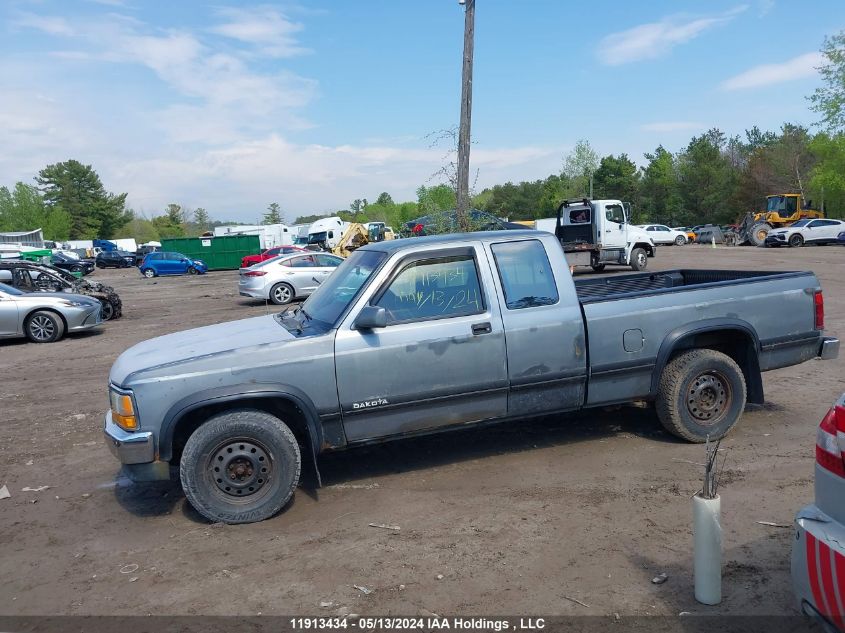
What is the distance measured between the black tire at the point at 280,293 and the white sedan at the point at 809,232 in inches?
1160

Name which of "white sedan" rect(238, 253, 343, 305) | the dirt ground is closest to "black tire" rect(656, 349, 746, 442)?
the dirt ground

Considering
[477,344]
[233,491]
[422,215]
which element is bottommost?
[233,491]

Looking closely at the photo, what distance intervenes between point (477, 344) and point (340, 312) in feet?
3.44

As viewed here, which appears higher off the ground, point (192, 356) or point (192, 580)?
point (192, 356)

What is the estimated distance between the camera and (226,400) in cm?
444

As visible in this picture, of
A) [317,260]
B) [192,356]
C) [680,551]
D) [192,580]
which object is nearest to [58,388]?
[192,356]

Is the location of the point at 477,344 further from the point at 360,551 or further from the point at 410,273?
the point at 360,551

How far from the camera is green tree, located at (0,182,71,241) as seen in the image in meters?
88.1

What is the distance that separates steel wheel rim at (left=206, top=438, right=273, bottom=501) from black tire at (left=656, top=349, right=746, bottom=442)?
10.7 ft

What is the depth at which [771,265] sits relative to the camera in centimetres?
2498

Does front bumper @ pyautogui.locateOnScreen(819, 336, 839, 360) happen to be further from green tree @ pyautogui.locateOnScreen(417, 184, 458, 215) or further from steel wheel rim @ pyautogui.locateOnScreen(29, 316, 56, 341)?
steel wheel rim @ pyautogui.locateOnScreen(29, 316, 56, 341)

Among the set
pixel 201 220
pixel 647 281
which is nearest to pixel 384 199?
pixel 201 220

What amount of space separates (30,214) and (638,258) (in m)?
91.8

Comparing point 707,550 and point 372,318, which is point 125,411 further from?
point 707,550
